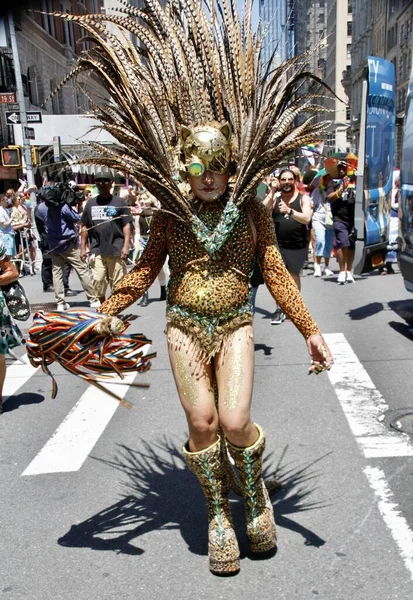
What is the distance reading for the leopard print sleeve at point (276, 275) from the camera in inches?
140

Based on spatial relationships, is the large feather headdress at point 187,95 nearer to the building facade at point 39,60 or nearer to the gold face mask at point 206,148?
the gold face mask at point 206,148

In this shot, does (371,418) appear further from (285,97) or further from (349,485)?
(285,97)

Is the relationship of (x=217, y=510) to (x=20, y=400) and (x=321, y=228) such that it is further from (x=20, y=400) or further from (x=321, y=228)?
(x=321, y=228)

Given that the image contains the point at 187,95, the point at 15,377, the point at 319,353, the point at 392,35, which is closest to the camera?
the point at 319,353

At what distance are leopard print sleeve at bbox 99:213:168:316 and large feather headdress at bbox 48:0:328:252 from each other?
0.14 metres

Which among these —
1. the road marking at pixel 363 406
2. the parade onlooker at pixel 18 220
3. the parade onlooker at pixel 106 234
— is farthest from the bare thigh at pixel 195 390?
the parade onlooker at pixel 18 220

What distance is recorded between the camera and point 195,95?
3604mm

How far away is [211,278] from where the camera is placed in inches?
136

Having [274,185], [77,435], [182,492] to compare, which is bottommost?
[77,435]

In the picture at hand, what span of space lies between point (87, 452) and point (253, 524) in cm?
192

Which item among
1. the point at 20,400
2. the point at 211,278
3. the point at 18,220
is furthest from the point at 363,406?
the point at 18,220

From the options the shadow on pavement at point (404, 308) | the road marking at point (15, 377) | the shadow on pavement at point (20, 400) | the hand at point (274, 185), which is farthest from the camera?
the shadow on pavement at point (404, 308)

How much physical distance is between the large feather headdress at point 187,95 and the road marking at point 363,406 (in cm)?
224

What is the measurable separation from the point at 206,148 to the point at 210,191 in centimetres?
21
